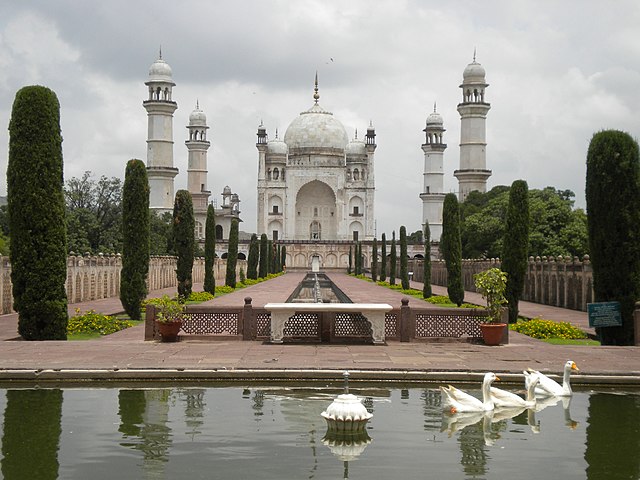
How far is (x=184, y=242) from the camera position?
18672 millimetres

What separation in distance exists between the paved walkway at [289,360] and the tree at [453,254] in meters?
7.86

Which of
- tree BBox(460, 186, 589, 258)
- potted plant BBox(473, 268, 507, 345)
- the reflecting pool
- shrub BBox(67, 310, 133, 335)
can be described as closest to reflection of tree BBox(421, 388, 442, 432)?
the reflecting pool

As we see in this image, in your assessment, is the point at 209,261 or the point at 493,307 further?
the point at 209,261

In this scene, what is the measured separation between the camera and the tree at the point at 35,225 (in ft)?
33.2

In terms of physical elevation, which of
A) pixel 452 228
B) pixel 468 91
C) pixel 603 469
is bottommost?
pixel 603 469

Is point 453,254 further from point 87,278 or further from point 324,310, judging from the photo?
point 324,310

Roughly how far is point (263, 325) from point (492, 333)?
2.79 metres

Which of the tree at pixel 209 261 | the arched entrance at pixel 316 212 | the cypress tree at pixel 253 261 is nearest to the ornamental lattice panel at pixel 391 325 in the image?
the tree at pixel 209 261

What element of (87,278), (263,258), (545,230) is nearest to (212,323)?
(87,278)

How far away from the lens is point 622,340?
10352 mm

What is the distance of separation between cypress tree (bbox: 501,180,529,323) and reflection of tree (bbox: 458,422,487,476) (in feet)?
27.0

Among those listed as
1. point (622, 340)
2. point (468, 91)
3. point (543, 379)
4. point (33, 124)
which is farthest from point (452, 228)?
point (468, 91)

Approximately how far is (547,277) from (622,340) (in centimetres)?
1172

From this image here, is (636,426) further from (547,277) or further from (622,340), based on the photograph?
(547,277)
